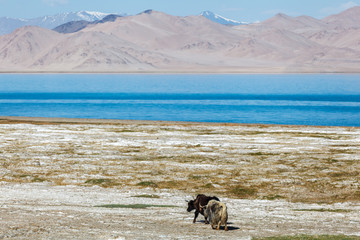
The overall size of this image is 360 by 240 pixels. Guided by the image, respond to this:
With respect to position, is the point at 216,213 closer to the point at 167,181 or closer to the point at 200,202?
the point at 200,202

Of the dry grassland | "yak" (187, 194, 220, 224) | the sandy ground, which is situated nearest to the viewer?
"yak" (187, 194, 220, 224)

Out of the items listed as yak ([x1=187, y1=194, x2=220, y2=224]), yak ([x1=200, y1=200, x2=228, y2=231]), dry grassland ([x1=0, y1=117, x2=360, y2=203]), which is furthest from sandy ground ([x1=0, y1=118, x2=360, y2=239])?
yak ([x1=187, y1=194, x2=220, y2=224])

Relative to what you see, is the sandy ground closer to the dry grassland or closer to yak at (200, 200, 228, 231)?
the dry grassland

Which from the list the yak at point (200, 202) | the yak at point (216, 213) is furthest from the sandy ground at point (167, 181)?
the yak at point (200, 202)

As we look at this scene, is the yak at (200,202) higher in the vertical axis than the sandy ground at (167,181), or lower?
higher

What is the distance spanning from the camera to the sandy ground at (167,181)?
22.9 m

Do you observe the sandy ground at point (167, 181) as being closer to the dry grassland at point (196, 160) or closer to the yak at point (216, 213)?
the dry grassland at point (196, 160)

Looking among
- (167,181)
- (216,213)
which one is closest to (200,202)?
(216,213)

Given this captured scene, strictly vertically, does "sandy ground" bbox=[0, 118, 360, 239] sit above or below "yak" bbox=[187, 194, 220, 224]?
below

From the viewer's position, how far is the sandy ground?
2286 cm

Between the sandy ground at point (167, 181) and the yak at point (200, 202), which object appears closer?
the yak at point (200, 202)

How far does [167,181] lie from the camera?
3750cm

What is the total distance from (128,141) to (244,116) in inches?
2620

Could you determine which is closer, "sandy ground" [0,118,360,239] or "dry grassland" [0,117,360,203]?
"sandy ground" [0,118,360,239]
